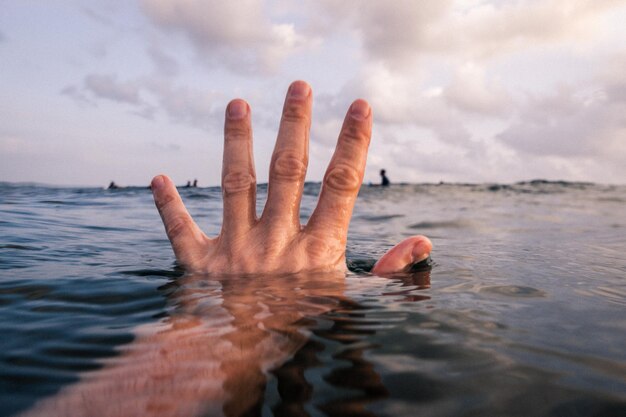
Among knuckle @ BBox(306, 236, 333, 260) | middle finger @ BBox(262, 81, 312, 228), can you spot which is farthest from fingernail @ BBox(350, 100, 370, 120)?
knuckle @ BBox(306, 236, 333, 260)

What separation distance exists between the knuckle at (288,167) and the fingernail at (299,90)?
0.33 metres

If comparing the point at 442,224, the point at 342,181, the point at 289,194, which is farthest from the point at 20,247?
the point at 442,224

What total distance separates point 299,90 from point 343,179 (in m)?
0.57

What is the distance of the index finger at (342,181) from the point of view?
229 cm

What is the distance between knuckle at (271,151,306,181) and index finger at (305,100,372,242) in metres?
0.18

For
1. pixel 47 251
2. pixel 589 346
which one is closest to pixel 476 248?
pixel 589 346

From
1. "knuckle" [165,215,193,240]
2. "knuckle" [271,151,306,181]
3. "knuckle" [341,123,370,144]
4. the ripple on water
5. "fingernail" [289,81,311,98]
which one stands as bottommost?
the ripple on water

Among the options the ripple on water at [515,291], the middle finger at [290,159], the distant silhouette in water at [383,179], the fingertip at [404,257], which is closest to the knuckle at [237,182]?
the middle finger at [290,159]

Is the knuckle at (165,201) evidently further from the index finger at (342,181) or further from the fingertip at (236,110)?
the index finger at (342,181)

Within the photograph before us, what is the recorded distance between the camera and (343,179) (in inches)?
90.4

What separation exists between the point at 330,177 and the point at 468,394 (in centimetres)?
145

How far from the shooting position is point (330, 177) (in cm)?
231

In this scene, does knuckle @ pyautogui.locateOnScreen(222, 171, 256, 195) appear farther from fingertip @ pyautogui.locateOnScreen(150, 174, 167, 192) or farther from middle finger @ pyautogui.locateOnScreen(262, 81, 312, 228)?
fingertip @ pyautogui.locateOnScreen(150, 174, 167, 192)

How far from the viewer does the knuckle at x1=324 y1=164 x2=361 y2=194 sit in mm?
2293
